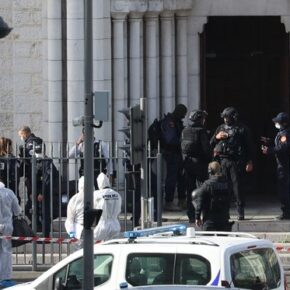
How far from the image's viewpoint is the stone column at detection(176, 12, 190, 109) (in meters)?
25.0

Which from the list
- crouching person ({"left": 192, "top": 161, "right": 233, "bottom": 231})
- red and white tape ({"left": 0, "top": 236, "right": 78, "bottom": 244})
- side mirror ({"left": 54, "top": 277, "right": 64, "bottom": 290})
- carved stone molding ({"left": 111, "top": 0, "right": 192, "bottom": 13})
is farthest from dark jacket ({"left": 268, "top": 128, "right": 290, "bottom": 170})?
side mirror ({"left": 54, "top": 277, "right": 64, "bottom": 290})

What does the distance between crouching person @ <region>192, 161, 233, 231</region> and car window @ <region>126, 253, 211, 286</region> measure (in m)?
4.55

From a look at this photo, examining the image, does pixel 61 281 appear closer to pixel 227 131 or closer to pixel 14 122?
pixel 227 131

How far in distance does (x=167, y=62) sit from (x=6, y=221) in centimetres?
621

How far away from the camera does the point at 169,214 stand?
2380cm

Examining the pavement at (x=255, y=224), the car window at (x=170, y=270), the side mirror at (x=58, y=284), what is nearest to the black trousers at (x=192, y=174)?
the pavement at (x=255, y=224)

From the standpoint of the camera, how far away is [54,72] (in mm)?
24750

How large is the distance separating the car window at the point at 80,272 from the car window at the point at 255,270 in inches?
53.6

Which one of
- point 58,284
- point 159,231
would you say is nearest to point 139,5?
point 159,231

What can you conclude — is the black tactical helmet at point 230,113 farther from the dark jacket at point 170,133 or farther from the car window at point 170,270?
the car window at point 170,270

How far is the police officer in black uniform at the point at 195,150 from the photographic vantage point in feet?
72.8

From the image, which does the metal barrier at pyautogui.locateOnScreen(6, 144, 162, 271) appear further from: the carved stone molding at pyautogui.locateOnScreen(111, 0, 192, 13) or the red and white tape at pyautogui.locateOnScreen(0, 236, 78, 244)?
the carved stone molding at pyautogui.locateOnScreen(111, 0, 192, 13)

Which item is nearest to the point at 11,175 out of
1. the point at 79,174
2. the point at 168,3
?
the point at 79,174

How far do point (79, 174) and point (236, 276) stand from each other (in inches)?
Answer: 326
